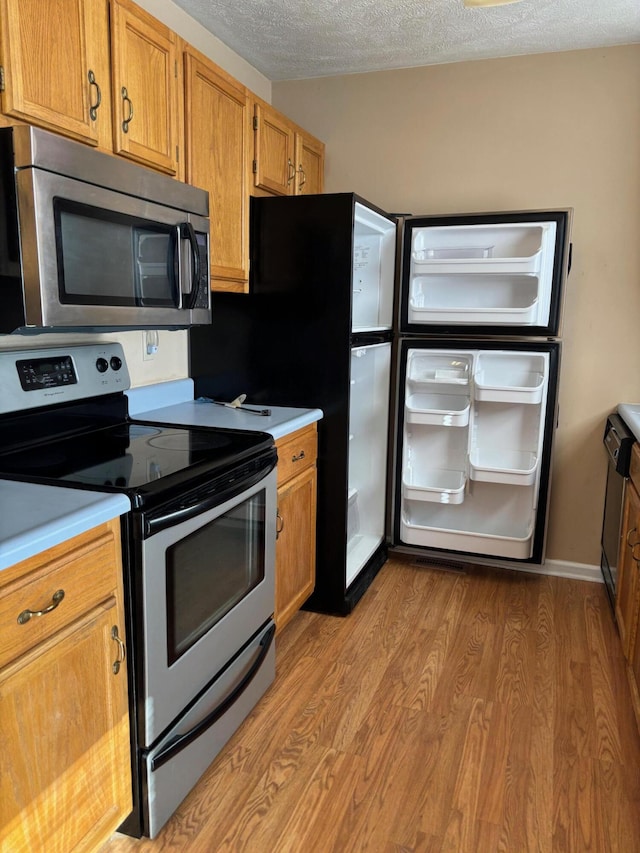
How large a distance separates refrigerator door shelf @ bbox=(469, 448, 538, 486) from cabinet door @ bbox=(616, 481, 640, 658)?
1.59 ft

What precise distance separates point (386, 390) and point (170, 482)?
6.07 feet

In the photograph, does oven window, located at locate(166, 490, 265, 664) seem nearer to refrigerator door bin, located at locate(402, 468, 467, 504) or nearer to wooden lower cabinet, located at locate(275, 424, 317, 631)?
wooden lower cabinet, located at locate(275, 424, 317, 631)

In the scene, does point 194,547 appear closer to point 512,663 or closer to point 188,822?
point 188,822

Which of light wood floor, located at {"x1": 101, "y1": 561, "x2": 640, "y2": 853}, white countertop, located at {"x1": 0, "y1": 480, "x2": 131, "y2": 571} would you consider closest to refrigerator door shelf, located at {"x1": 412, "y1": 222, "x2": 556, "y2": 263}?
Answer: light wood floor, located at {"x1": 101, "y1": 561, "x2": 640, "y2": 853}

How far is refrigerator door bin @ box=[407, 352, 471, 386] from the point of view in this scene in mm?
3014

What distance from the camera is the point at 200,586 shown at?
5.52 ft

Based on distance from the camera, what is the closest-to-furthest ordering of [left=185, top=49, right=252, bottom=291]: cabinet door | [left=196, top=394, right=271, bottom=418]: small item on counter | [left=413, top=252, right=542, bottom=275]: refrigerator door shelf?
[left=185, top=49, right=252, bottom=291]: cabinet door, [left=196, top=394, right=271, bottom=418]: small item on counter, [left=413, top=252, right=542, bottom=275]: refrigerator door shelf

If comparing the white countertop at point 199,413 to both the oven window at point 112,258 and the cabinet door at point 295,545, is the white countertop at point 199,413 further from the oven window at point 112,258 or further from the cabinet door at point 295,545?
the oven window at point 112,258

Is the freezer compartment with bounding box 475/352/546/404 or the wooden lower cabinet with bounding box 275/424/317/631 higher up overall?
the freezer compartment with bounding box 475/352/546/404

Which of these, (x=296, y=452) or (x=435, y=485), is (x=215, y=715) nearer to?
(x=296, y=452)

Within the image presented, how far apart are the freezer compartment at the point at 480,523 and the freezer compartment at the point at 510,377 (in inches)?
19.6

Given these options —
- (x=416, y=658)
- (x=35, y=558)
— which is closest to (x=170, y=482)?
(x=35, y=558)

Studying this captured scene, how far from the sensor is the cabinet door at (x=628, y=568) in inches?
86.2

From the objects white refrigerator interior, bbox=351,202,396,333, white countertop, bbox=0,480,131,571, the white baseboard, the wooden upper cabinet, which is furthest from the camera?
the white baseboard
